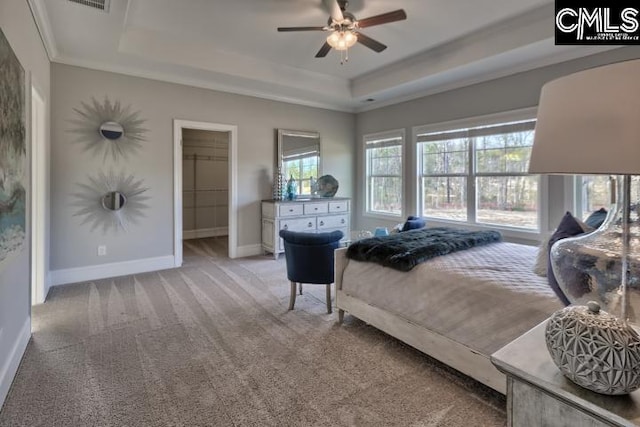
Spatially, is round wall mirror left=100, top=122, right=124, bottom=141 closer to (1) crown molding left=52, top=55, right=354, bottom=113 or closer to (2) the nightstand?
(1) crown molding left=52, top=55, right=354, bottom=113

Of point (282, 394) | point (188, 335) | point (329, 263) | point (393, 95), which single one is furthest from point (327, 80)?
point (282, 394)

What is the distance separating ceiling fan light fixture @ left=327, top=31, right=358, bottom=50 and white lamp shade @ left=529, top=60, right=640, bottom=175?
8.50 ft

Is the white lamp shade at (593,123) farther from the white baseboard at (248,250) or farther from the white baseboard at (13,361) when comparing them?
the white baseboard at (248,250)

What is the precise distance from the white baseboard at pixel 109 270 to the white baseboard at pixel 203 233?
8.41ft

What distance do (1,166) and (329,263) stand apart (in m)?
2.26

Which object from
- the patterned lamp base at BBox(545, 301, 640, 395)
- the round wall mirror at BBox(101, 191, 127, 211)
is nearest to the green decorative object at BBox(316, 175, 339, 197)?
the round wall mirror at BBox(101, 191, 127, 211)

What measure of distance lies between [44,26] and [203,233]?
15.9ft

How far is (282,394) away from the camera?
1.95m

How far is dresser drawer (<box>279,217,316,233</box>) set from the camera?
17.4 ft

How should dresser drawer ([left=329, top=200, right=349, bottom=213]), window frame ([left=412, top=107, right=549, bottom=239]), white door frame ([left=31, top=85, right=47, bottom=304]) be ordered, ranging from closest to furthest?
white door frame ([left=31, top=85, right=47, bottom=304])
window frame ([left=412, top=107, right=549, bottom=239])
dresser drawer ([left=329, top=200, right=349, bottom=213])

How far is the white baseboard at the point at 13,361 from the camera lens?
1.87m

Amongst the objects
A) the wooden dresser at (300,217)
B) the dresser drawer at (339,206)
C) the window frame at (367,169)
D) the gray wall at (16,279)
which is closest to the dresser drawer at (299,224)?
the wooden dresser at (300,217)

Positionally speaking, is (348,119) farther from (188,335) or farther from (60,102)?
(188,335)

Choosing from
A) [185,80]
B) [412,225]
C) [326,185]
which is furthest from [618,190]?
[326,185]
